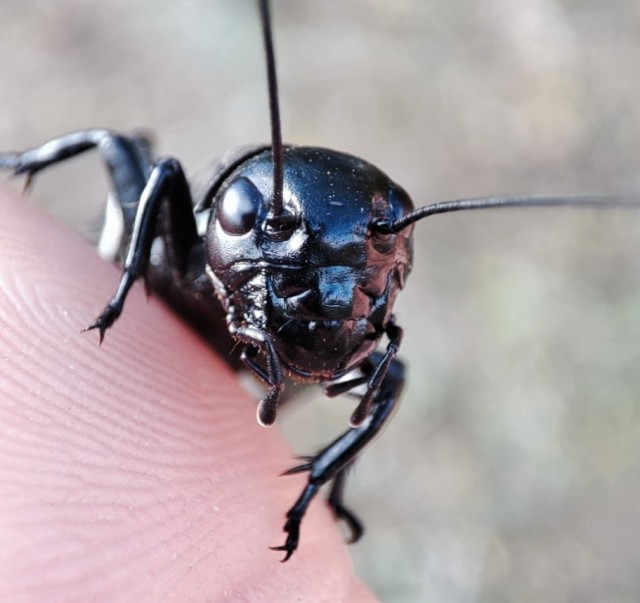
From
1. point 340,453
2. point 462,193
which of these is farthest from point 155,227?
point 462,193

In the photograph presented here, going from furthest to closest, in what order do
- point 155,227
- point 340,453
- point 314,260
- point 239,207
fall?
1. point 340,453
2. point 155,227
3. point 239,207
4. point 314,260

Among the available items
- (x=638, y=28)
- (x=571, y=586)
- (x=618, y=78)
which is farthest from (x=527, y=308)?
(x=638, y=28)

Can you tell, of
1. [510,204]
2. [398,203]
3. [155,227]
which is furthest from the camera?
[155,227]

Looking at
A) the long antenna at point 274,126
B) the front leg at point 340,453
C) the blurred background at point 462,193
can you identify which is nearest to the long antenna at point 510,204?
the long antenna at point 274,126

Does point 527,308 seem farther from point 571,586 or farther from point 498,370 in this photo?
point 571,586

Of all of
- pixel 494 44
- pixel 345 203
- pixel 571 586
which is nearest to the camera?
pixel 345 203

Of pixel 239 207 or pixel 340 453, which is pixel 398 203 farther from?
pixel 340 453

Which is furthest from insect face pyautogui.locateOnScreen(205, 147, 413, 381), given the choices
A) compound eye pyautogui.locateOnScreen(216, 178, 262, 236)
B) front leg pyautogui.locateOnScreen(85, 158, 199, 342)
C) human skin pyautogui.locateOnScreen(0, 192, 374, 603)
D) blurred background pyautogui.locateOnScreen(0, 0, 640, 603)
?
blurred background pyautogui.locateOnScreen(0, 0, 640, 603)
